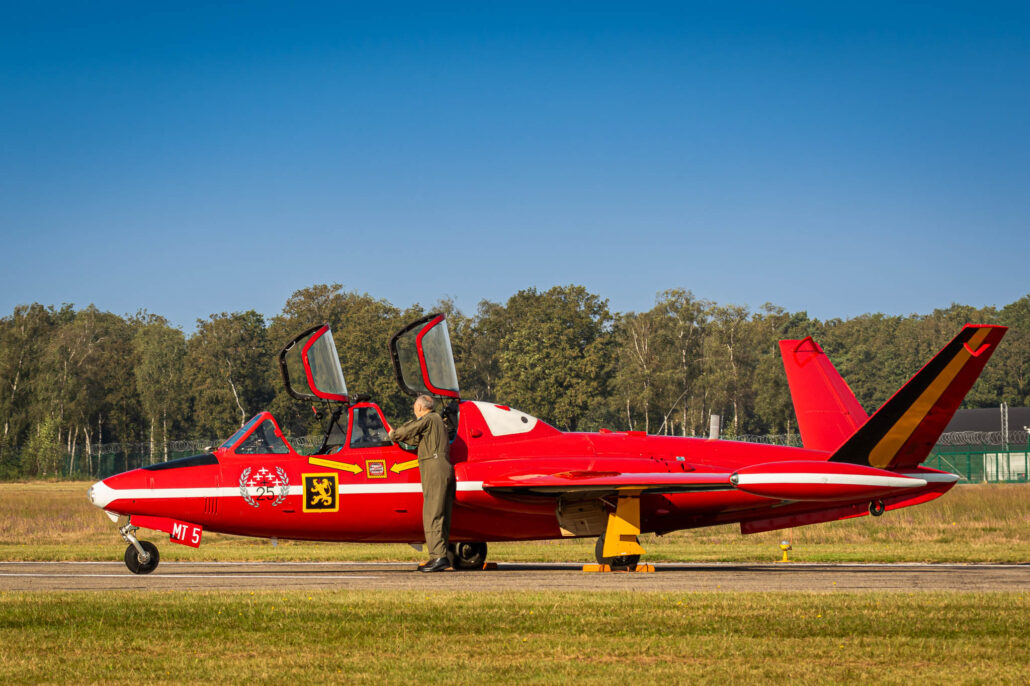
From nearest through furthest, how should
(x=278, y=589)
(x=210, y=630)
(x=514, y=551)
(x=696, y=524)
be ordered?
1. (x=210, y=630)
2. (x=278, y=589)
3. (x=696, y=524)
4. (x=514, y=551)

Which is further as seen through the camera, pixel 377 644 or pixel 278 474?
pixel 278 474

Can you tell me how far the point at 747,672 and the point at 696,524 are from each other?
36.3 ft

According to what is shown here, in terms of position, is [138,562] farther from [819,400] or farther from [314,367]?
[819,400]

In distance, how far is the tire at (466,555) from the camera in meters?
18.2

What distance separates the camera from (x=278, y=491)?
54.9 ft

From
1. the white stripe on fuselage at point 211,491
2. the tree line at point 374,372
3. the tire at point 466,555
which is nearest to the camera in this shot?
the white stripe on fuselage at point 211,491

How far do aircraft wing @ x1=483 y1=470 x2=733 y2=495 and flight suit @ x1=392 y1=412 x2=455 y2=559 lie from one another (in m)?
1.25

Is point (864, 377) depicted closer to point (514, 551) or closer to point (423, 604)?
point (514, 551)

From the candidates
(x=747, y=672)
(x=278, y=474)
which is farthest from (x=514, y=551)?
(x=747, y=672)

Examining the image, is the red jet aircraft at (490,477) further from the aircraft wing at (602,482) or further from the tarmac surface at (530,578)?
the tarmac surface at (530,578)

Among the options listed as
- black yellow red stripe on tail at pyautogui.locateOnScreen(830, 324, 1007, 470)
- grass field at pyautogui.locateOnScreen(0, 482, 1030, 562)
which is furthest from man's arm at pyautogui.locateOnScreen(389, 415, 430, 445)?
grass field at pyautogui.locateOnScreen(0, 482, 1030, 562)

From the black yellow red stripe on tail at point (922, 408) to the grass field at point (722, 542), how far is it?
4.25 m

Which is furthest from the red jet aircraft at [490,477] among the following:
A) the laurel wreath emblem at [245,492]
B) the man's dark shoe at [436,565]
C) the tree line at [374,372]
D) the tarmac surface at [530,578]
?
the tree line at [374,372]

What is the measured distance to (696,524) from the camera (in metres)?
18.6
